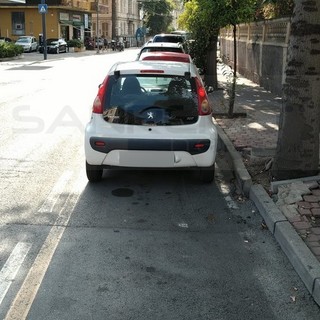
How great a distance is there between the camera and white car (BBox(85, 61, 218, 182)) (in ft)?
19.1

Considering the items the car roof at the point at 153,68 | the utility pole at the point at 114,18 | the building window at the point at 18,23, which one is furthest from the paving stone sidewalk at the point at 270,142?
the utility pole at the point at 114,18

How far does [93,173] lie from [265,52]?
11.6 meters

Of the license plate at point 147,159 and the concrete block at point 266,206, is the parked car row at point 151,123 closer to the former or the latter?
the license plate at point 147,159

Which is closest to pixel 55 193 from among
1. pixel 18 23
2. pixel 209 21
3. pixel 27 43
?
pixel 209 21

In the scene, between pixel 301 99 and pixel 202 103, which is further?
pixel 202 103

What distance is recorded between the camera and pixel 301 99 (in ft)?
18.1

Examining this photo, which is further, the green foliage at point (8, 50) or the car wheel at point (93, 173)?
the green foliage at point (8, 50)

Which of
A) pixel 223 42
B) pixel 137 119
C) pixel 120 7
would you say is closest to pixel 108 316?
pixel 137 119

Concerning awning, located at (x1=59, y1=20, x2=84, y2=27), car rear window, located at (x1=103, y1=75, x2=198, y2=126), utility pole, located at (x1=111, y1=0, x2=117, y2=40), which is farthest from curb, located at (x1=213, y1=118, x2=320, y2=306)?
utility pole, located at (x1=111, y1=0, x2=117, y2=40)

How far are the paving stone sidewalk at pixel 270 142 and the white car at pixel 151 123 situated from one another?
109cm

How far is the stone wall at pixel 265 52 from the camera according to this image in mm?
14315

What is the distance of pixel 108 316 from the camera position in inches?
132

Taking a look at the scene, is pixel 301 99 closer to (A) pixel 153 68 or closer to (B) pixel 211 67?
(A) pixel 153 68

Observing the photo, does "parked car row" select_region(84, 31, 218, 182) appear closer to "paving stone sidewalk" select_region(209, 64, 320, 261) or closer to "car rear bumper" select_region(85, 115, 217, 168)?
"car rear bumper" select_region(85, 115, 217, 168)
